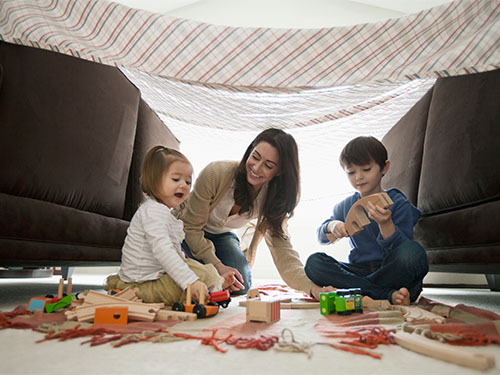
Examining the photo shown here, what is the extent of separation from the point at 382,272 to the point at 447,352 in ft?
2.16

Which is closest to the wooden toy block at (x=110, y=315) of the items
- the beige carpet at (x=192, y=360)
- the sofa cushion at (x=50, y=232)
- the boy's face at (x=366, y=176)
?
the beige carpet at (x=192, y=360)

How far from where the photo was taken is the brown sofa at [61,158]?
37.8 inches

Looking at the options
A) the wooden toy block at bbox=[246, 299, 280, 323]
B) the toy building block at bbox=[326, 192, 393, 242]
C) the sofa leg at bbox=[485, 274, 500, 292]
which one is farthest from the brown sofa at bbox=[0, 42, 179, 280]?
the sofa leg at bbox=[485, 274, 500, 292]

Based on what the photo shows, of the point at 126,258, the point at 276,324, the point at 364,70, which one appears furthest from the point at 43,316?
the point at 364,70

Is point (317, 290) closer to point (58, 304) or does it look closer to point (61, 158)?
point (58, 304)

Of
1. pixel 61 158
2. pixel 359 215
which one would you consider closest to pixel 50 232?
pixel 61 158

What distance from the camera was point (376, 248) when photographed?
1238mm

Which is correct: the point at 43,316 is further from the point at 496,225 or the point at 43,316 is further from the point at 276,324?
the point at 496,225

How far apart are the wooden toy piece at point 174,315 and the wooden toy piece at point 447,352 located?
41 cm

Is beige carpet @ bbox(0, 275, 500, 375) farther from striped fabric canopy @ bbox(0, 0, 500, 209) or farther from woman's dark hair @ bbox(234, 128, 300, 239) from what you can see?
woman's dark hair @ bbox(234, 128, 300, 239)

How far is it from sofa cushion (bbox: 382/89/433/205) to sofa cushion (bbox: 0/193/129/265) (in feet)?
4.01

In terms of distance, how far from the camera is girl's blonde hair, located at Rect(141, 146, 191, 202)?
1066 millimetres

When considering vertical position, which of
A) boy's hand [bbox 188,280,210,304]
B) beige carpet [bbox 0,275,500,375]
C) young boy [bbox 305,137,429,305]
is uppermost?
young boy [bbox 305,137,429,305]

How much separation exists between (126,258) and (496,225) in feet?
3.30
